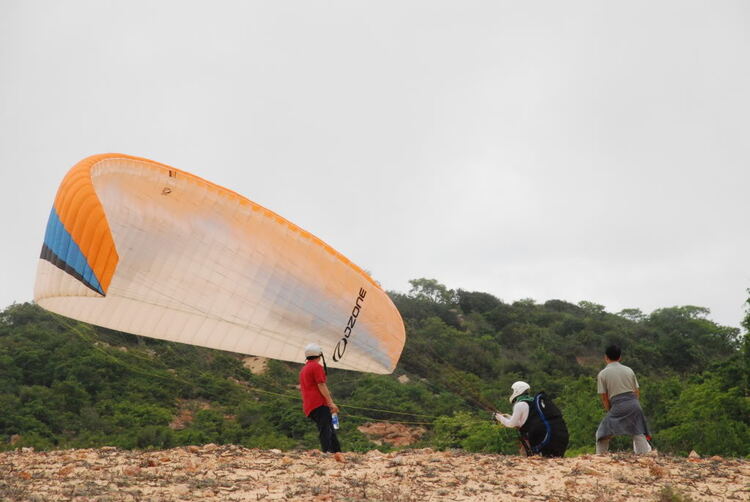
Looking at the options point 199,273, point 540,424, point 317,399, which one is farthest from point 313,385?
point 540,424

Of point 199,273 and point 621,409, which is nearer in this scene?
point 621,409

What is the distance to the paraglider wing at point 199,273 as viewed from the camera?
10164mm

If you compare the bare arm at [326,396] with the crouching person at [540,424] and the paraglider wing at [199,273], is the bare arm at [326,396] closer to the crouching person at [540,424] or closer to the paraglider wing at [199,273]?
the crouching person at [540,424]

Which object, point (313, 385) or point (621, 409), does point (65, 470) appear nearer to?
point (313, 385)

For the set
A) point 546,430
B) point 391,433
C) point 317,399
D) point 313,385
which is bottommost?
point 391,433

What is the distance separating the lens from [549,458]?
30.0ft

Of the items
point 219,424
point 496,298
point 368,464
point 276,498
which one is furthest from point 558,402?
point 496,298

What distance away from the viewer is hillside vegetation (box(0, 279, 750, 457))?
16484 millimetres

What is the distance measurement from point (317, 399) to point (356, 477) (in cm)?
212

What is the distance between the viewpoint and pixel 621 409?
9469mm

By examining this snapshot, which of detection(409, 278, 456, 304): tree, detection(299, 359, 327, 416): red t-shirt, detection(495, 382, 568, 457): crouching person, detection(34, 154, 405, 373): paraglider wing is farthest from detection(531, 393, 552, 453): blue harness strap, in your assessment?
detection(409, 278, 456, 304): tree

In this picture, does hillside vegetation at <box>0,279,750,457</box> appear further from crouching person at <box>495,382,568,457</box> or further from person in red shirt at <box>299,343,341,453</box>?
person in red shirt at <box>299,343,341,453</box>

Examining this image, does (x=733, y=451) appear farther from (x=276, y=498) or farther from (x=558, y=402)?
(x=276, y=498)

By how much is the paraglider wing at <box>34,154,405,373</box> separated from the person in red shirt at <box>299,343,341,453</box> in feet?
6.46
